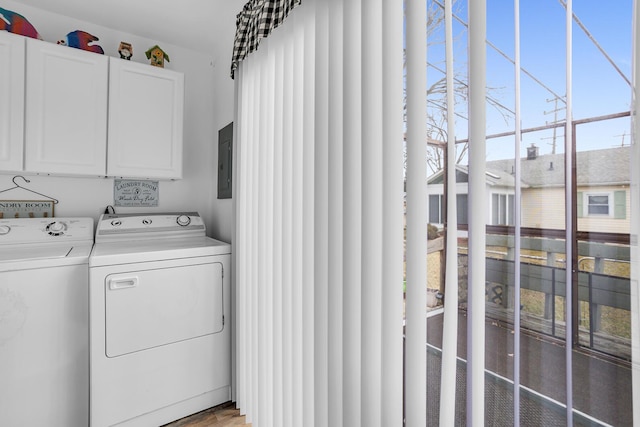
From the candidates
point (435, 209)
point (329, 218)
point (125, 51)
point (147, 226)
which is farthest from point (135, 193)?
point (435, 209)

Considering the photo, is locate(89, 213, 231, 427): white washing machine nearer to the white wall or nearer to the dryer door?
the dryer door

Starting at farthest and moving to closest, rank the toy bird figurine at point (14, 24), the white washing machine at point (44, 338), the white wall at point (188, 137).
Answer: the white wall at point (188, 137), the toy bird figurine at point (14, 24), the white washing machine at point (44, 338)

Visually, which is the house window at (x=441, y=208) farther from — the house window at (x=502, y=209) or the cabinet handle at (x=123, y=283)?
the cabinet handle at (x=123, y=283)

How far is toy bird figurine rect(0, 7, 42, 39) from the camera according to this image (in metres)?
1.78

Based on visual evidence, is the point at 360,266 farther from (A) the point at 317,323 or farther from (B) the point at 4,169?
(B) the point at 4,169

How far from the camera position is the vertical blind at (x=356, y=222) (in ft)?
2.34

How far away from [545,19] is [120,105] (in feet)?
7.42

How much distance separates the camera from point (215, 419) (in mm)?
1884

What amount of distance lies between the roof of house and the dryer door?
1729mm

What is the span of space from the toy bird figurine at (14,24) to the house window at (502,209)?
260 centimetres

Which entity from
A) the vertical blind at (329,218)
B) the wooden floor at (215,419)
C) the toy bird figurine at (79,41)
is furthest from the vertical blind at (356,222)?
the toy bird figurine at (79,41)

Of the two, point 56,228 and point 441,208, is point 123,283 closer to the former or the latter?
point 56,228

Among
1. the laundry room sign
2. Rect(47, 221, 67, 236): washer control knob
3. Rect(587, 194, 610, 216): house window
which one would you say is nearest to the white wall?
the laundry room sign

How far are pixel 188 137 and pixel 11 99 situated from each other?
3.39ft
